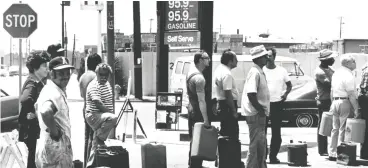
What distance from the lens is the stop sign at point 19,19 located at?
14.4 meters

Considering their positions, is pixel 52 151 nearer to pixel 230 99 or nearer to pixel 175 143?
pixel 230 99

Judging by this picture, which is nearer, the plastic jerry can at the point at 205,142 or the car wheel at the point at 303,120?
the plastic jerry can at the point at 205,142

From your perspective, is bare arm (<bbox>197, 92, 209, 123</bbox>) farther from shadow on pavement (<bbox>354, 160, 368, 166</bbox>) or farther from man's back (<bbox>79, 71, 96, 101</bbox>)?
shadow on pavement (<bbox>354, 160, 368, 166</bbox>)

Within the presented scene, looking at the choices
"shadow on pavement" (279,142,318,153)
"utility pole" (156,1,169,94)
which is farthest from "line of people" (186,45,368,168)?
"utility pole" (156,1,169,94)

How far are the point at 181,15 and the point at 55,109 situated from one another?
27.0 ft

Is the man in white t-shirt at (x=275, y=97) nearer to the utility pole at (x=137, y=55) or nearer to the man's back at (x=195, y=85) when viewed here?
the man's back at (x=195, y=85)

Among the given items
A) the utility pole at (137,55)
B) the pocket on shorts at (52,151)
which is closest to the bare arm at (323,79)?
the pocket on shorts at (52,151)

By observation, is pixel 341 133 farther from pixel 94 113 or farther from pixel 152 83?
pixel 152 83

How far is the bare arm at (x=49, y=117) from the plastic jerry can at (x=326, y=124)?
590 centimetres

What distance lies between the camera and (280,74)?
1020 cm

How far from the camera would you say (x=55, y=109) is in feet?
19.9

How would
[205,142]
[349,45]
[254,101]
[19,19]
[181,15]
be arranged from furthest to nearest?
1. [349,45]
2. [19,19]
3. [181,15]
4. [205,142]
5. [254,101]

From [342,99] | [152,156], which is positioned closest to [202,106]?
[152,156]

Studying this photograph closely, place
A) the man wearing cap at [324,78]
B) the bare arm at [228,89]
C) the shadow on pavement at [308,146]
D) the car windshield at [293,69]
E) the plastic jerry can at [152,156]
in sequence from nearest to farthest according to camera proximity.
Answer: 1. the bare arm at [228,89]
2. the plastic jerry can at [152,156]
3. the man wearing cap at [324,78]
4. the shadow on pavement at [308,146]
5. the car windshield at [293,69]
